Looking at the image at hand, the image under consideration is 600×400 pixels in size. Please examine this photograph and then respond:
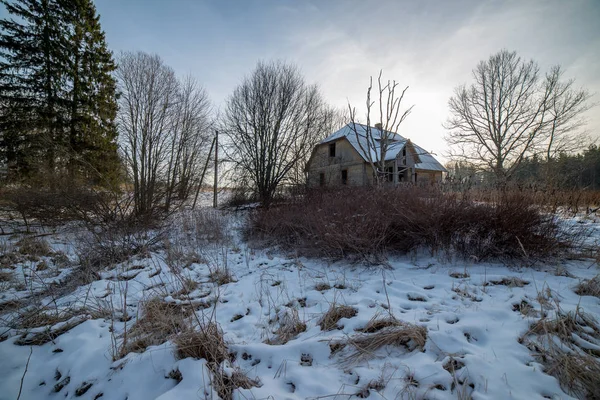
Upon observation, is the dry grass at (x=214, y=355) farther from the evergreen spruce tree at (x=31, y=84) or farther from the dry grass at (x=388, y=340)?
the evergreen spruce tree at (x=31, y=84)

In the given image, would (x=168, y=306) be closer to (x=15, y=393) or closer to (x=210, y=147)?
(x=15, y=393)

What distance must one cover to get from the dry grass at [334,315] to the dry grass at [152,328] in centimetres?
125

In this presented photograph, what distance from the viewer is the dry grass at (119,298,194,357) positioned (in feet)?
6.58

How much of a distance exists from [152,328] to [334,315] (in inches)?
72.8

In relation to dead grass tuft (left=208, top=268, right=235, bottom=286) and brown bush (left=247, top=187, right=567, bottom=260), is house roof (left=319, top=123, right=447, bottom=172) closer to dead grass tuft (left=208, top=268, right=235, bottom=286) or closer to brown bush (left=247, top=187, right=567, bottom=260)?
brown bush (left=247, top=187, right=567, bottom=260)

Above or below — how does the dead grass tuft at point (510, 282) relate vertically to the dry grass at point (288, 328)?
above

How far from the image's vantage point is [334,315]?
2.32m

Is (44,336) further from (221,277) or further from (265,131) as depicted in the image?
(265,131)

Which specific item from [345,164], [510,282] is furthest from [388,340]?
[345,164]

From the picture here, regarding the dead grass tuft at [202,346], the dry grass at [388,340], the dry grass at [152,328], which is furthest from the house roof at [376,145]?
the dead grass tuft at [202,346]

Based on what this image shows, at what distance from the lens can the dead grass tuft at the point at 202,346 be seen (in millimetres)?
1764

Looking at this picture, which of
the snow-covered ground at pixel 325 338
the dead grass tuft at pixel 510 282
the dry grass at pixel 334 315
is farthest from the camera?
the dead grass tuft at pixel 510 282

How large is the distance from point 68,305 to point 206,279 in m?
1.66

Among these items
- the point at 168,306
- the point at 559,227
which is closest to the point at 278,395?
the point at 168,306
